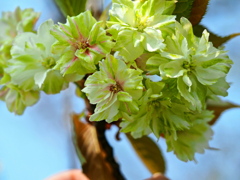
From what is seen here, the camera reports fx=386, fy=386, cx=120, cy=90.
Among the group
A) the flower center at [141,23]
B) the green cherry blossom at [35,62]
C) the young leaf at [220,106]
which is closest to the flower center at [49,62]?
the green cherry blossom at [35,62]

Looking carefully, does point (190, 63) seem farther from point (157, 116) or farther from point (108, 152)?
point (108, 152)

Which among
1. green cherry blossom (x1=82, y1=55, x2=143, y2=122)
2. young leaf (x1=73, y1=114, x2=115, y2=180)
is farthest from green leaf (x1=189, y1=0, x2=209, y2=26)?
young leaf (x1=73, y1=114, x2=115, y2=180)

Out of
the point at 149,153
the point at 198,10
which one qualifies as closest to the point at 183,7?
the point at 198,10

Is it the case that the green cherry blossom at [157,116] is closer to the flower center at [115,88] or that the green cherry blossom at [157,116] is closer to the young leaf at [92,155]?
the flower center at [115,88]

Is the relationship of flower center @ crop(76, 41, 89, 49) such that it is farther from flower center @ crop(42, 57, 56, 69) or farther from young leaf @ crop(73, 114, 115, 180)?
young leaf @ crop(73, 114, 115, 180)

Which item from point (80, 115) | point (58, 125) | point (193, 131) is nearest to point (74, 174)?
point (80, 115)

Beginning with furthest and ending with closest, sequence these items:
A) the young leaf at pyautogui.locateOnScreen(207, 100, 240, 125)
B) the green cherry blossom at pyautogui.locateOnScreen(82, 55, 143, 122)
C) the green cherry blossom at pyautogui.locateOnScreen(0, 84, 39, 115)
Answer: the young leaf at pyautogui.locateOnScreen(207, 100, 240, 125) → the green cherry blossom at pyautogui.locateOnScreen(0, 84, 39, 115) → the green cherry blossom at pyautogui.locateOnScreen(82, 55, 143, 122)

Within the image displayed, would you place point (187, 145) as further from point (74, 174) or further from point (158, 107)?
point (74, 174)
